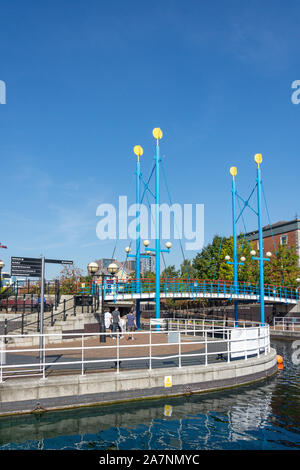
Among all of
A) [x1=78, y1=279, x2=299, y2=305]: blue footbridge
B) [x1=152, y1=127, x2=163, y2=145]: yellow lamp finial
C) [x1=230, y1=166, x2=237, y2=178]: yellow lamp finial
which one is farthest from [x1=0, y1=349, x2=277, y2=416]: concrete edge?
[x1=230, y1=166, x2=237, y2=178]: yellow lamp finial

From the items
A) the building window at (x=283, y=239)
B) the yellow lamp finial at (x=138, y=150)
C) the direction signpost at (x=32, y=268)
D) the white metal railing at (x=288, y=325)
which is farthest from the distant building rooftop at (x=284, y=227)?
the direction signpost at (x=32, y=268)

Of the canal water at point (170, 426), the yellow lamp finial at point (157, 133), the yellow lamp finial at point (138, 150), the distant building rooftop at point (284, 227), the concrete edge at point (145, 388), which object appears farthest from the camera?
the distant building rooftop at point (284, 227)

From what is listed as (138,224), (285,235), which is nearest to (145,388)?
(138,224)

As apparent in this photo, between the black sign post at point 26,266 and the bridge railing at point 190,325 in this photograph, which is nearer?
the black sign post at point 26,266

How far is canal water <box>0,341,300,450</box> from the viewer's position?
902cm

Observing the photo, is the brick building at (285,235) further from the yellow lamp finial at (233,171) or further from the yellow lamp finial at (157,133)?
the yellow lamp finial at (157,133)

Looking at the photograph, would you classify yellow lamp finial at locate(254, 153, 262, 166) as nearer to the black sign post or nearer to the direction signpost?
the direction signpost

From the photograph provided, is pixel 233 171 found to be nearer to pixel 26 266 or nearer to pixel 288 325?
pixel 288 325

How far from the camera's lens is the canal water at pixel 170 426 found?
355 inches

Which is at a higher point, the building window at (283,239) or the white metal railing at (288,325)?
the building window at (283,239)

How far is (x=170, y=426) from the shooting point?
1020 centimetres
